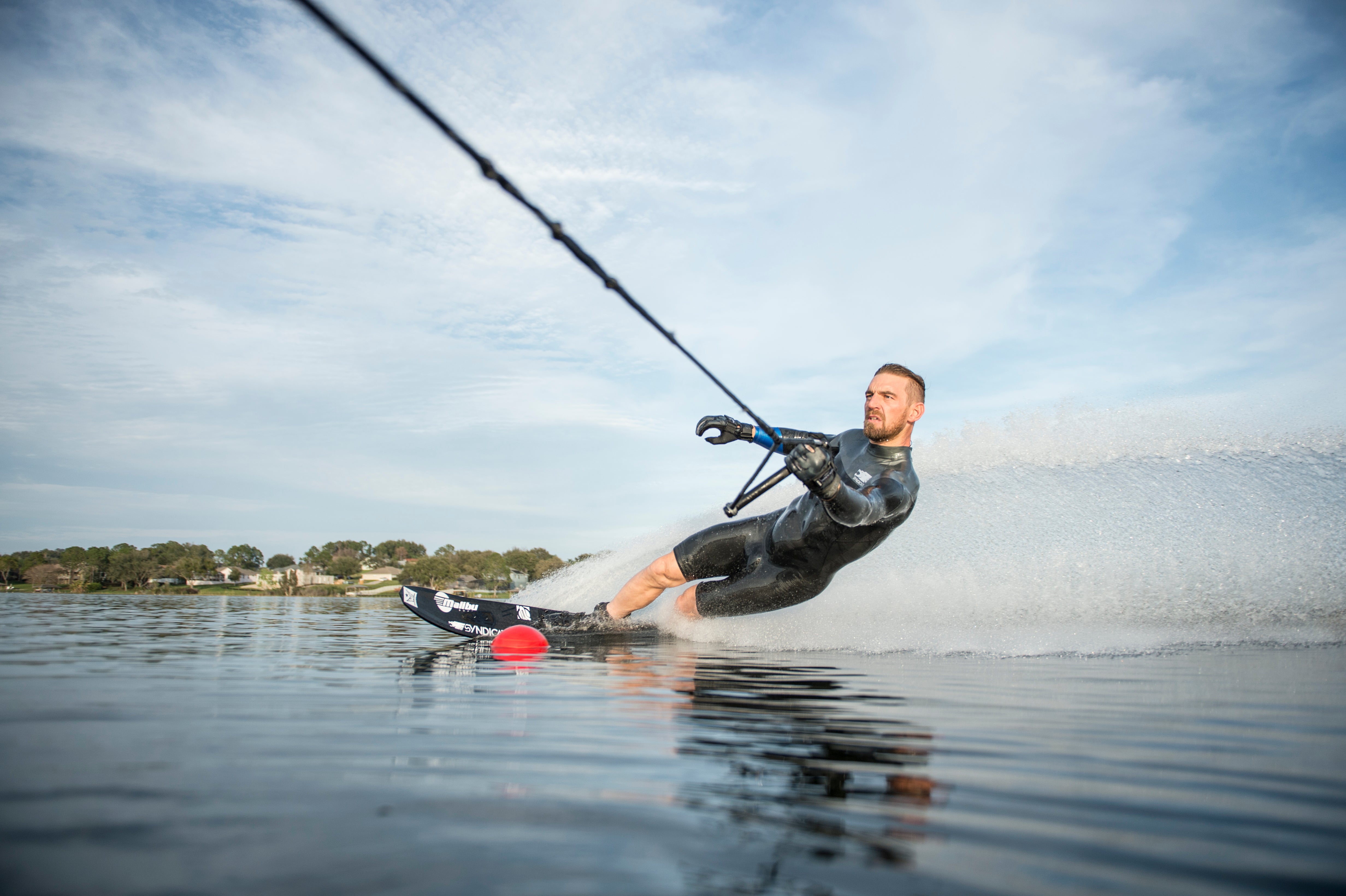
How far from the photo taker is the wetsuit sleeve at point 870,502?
14.6 ft

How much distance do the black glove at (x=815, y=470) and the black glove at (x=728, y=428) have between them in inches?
31.1

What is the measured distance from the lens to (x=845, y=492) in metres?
4.42

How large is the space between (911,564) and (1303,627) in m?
3.51

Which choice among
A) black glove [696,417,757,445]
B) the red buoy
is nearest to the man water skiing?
black glove [696,417,757,445]

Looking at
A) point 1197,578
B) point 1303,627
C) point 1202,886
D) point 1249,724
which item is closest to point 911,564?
point 1197,578

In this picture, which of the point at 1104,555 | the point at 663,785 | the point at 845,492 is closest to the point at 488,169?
the point at 663,785

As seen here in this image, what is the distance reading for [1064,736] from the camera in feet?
7.61

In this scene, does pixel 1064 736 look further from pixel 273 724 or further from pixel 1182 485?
pixel 1182 485

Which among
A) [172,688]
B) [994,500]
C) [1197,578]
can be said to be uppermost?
[994,500]

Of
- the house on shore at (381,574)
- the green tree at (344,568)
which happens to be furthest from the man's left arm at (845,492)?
the green tree at (344,568)

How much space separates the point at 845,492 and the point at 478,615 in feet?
13.3

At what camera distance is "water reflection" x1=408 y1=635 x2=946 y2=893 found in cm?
128

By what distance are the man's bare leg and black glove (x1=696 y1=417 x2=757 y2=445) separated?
1.66m

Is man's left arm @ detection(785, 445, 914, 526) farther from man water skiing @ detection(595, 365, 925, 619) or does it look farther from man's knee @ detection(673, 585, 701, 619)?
man's knee @ detection(673, 585, 701, 619)
